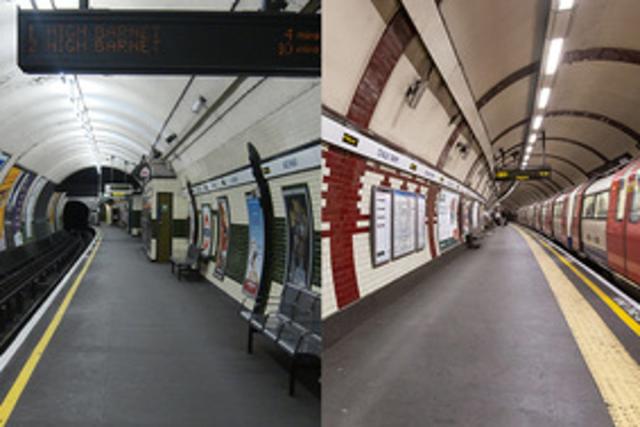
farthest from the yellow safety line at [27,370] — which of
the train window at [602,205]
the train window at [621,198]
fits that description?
the train window at [602,205]

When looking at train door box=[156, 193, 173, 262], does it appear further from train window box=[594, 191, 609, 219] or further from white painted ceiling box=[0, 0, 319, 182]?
train window box=[594, 191, 609, 219]

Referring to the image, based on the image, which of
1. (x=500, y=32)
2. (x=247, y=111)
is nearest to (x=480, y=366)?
(x=247, y=111)

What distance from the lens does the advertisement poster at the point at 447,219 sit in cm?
1177

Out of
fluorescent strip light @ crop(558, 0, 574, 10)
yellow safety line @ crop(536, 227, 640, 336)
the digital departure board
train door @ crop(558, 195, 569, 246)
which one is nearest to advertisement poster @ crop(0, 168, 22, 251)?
the digital departure board

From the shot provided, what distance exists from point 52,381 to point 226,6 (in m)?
4.04

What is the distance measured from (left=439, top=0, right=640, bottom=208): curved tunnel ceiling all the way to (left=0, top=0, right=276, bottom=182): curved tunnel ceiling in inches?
130

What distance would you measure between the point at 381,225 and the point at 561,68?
227 inches

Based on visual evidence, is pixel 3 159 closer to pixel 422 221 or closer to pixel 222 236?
pixel 222 236

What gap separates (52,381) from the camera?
14.4 feet

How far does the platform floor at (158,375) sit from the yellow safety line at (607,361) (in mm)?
1952

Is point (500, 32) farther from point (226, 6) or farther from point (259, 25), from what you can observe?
point (259, 25)

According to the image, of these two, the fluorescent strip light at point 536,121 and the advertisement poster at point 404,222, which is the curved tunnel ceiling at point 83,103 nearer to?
the advertisement poster at point 404,222

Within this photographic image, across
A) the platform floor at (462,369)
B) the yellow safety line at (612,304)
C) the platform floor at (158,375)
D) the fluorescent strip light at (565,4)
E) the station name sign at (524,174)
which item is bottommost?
the platform floor at (158,375)

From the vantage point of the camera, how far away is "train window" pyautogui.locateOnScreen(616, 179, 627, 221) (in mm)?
8223
